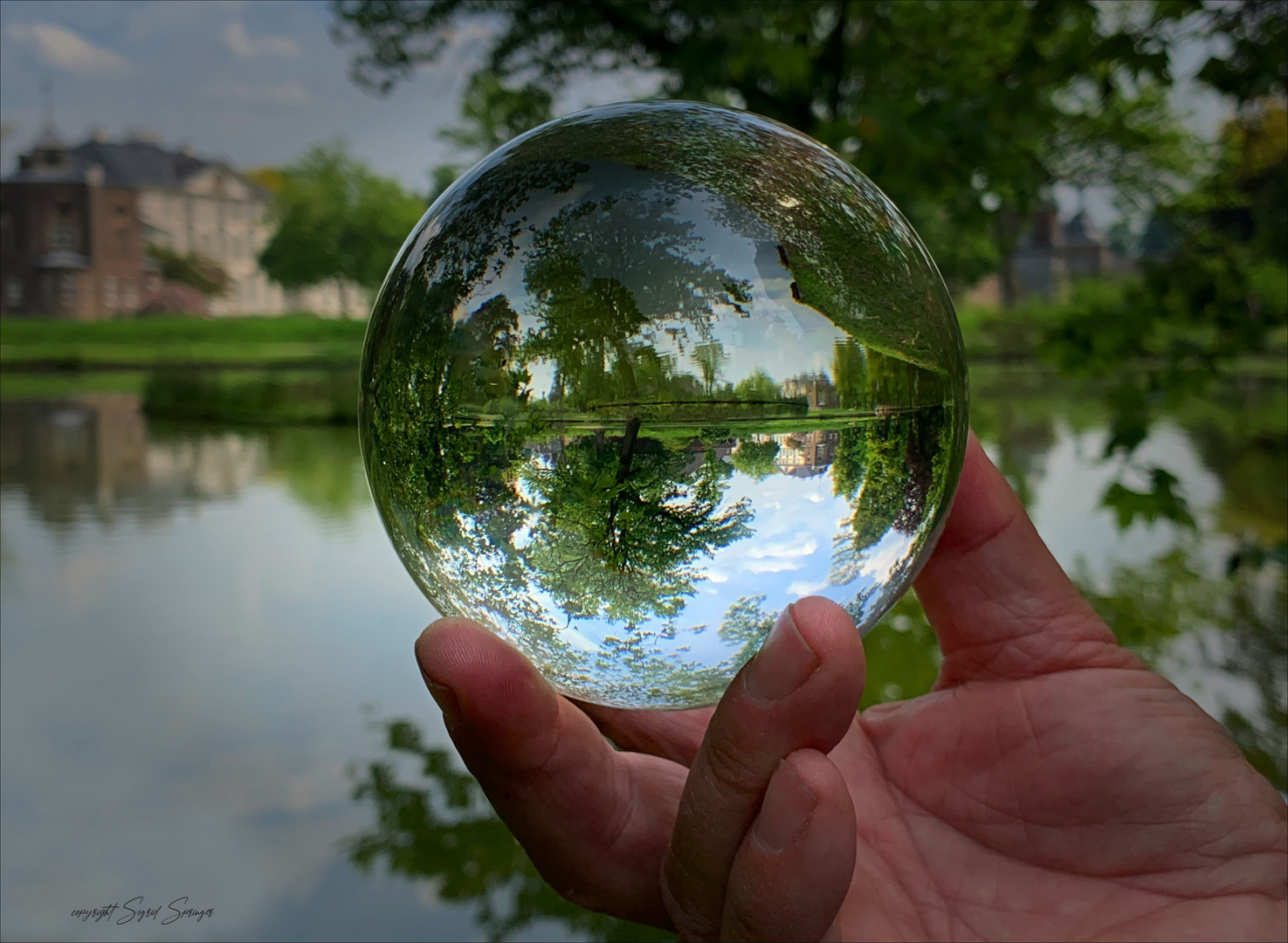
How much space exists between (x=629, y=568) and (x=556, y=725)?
55cm

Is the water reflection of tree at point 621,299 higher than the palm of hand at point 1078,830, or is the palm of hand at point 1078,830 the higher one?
the water reflection of tree at point 621,299

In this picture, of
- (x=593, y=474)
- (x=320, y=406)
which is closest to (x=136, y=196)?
(x=320, y=406)

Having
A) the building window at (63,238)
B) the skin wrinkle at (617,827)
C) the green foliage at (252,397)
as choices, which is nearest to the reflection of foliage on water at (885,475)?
the skin wrinkle at (617,827)

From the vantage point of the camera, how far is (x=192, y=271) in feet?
33.6

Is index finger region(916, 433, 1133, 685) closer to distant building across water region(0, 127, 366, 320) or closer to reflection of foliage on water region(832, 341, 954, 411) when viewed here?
reflection of foliage on water region(832, 341, 954, 411)

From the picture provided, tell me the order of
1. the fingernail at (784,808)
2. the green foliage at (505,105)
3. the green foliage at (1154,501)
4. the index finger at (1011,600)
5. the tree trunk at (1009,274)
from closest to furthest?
the fingernail at (784,808) → the index finger at (1011,600) → the green foliage at (1154,501) → the green foliage at (505,105) → the tree trunk at (1009,274)

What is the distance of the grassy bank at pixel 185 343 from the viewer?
33.7 ft

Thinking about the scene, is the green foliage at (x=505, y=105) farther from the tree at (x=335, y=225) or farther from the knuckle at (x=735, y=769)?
the knuckle at (x=735, y=769)

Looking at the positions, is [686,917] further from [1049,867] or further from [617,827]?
[1049,867]

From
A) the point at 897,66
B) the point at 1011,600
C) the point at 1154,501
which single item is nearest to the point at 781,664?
the point at 1011,600

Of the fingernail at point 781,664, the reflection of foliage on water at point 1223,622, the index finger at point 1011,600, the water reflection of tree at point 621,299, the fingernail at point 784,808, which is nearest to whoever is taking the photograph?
the water reflection of tree at point 621,299

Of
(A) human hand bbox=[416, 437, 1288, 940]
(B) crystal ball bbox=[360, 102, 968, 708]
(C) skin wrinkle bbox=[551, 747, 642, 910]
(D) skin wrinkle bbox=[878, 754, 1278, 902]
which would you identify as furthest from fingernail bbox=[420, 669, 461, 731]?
(D) skin wrinkle bbox=[878, 754, 1278, 902]

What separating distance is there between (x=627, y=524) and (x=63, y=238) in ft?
33.1

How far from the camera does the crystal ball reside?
1014mm
